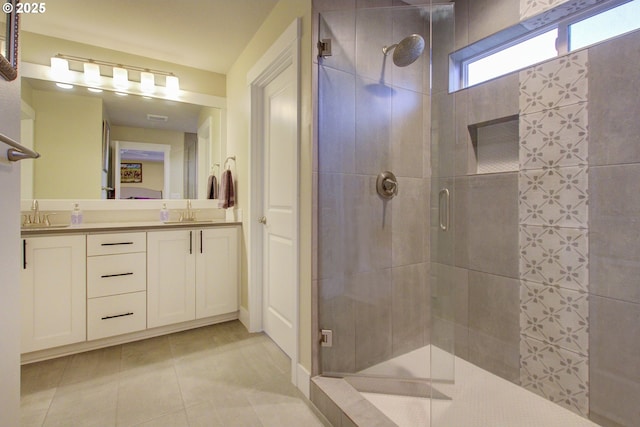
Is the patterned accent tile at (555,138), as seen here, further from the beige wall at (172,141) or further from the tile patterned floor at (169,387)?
Answer: the beige wall at (172,141)

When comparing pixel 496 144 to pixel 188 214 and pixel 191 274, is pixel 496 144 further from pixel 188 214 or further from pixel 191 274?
pixel 188 214

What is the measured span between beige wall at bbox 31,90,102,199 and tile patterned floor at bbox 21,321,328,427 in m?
1.28

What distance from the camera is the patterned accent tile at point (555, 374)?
4.56 feet

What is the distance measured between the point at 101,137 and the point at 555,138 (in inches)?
127

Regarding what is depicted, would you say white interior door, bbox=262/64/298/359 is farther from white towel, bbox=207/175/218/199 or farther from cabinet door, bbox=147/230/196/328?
white towel, bbox=207/175/218/199

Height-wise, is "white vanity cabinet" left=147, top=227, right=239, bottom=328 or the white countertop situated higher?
the white countertop

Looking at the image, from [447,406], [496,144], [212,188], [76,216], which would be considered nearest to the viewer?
[447,406]

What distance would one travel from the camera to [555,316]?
1.49m

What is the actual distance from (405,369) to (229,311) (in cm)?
155

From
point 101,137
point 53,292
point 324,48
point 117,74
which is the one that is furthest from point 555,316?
point 117,74

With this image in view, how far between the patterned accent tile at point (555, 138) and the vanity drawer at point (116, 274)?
267 cm

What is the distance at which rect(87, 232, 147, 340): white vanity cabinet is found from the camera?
2.06 meters

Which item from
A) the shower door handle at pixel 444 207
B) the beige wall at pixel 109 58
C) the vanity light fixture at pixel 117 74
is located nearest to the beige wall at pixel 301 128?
the beige wall at pixel 109 58

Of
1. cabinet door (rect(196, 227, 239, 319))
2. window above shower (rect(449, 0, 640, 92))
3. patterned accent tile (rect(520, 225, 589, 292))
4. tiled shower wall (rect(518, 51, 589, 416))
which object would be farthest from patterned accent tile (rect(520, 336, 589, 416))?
cabinet door (rect(196, 227, 239, 319))
